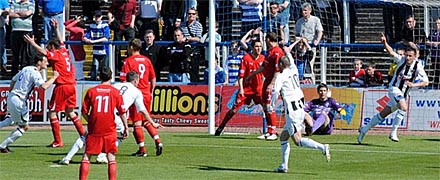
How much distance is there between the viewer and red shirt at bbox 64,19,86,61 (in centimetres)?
2759

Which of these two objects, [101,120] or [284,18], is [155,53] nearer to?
[284,18]

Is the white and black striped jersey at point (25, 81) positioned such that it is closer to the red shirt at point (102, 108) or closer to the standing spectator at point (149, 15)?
the red shirt at point (102, 108)

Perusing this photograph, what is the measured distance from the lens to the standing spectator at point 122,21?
27516mm

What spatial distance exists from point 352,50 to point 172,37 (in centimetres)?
471

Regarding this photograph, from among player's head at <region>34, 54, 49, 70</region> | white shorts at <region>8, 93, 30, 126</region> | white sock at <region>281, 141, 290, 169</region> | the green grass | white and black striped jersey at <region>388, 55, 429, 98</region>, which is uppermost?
player's head at <region>34, 54, 49, 70</region>

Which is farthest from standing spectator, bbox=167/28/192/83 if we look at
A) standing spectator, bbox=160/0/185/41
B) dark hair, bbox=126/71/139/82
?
dark hair, bbox=126/71/139/82

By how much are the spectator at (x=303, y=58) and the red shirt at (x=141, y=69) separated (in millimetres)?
6928

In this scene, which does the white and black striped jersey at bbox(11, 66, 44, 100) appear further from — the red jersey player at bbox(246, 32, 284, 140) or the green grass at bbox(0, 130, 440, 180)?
the red jersey player at bbox(246, 32, 284, 140)

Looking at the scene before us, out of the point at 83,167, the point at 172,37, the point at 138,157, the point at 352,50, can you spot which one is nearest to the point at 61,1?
the point at 172,37

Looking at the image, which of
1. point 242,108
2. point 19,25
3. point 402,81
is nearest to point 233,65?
point 242,108

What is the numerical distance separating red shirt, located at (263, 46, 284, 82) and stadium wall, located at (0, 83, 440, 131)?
3548 millimetres

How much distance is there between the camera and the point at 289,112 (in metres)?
16.7

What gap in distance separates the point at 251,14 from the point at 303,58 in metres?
1.67

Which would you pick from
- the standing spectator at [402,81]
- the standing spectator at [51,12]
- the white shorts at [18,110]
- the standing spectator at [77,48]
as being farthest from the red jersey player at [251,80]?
the standing spectator at [51,12]
